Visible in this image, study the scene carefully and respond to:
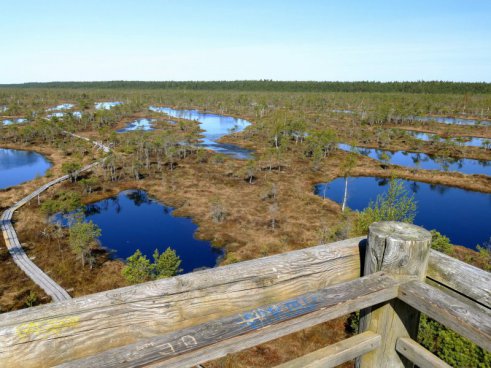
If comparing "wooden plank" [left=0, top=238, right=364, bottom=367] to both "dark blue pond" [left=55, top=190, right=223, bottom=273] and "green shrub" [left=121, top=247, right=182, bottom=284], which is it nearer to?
"green shrub" [left=121, top=247, right=182, bottom=284]

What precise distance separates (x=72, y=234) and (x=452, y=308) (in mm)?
42305

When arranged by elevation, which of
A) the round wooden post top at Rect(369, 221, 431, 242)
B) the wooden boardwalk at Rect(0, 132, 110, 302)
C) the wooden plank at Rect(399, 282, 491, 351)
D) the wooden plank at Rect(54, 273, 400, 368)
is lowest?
the wooden boardwalk at Rect(0, 132, 110, 302)

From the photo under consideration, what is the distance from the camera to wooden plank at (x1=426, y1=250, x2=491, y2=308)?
2566 millimetres

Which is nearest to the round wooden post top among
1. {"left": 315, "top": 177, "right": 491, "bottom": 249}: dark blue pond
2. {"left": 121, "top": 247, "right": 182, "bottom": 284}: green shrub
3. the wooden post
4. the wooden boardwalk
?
the wooden post

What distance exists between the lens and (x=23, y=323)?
1914 mm

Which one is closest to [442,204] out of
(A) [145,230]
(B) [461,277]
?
(A) [145,230]

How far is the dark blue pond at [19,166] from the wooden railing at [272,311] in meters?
75.9

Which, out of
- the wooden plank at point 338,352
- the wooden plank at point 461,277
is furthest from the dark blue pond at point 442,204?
the wooden plank at point 338,352

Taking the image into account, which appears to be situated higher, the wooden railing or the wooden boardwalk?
the wooden railing

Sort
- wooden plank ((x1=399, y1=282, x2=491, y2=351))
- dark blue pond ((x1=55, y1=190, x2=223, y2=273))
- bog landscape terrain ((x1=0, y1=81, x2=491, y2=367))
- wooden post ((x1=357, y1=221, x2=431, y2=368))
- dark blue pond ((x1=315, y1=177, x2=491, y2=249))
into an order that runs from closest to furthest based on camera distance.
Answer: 1. wooden plank ((x1=399, y1=282, x2=491, y2=351))
2. wooden post ((x1=357, y1=221, x2=431, y2=368))
3. bog landscape terrain ((x1=0, y1=81, x2=491, y2=367))
4. dark blue pond ((x1=55, y1=190, x2=223, y2=273))
5. dark blue pond ((x1=315, y1=177, x2=491, y2=249))

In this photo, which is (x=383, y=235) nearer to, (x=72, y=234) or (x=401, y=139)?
(x=72, y=234)

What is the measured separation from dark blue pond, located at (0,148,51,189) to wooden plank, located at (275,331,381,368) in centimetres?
7633

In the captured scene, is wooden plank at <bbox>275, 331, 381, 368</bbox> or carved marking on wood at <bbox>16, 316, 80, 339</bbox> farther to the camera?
wooden plank at <bbox>275, 331, 381, 368</bbox>

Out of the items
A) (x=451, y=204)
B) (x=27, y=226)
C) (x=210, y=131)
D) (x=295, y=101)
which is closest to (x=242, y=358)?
(x=27, y=226)
